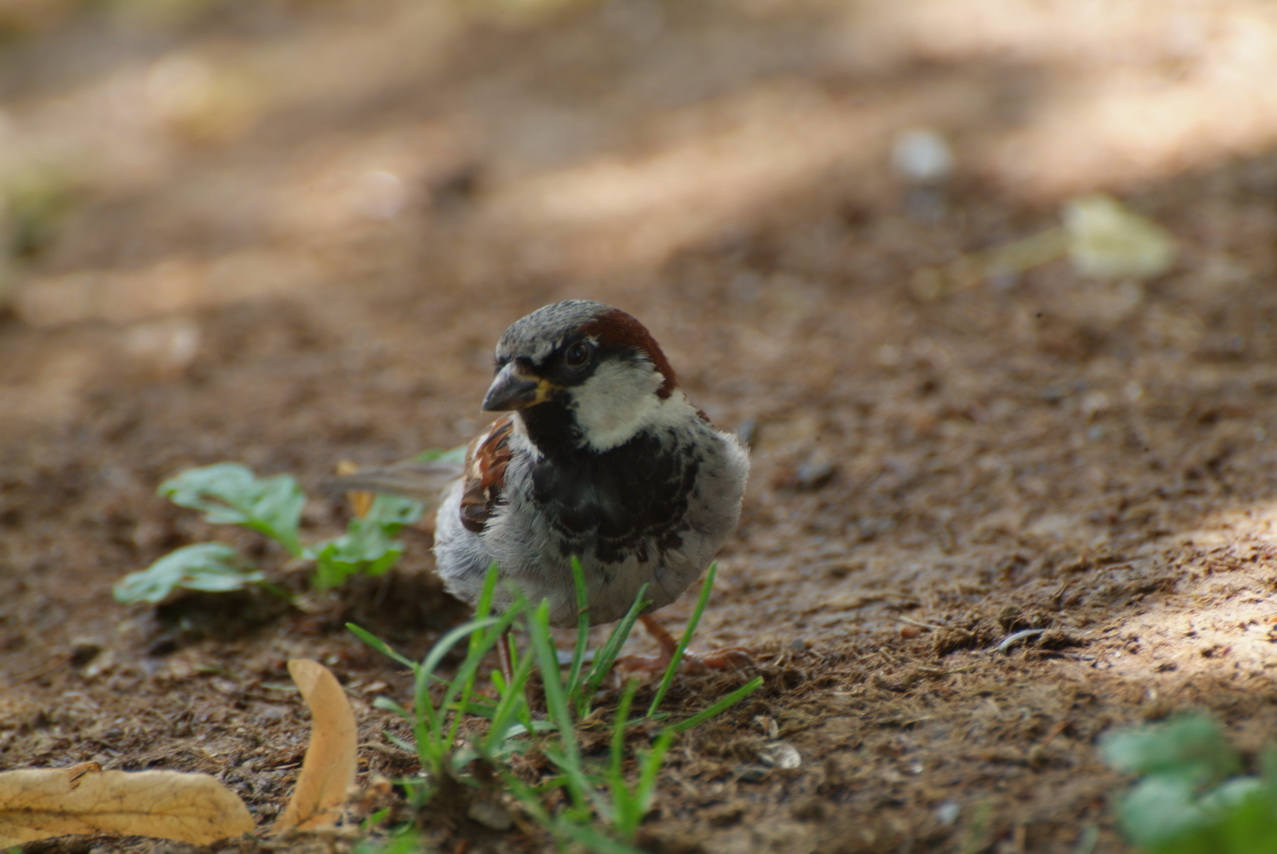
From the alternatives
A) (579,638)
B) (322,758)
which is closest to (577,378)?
(579,638)

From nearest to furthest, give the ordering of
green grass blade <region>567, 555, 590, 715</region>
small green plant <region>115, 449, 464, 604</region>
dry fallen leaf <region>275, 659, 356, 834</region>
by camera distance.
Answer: dry fallen leaf <region>275, 659, 356, 834</region> < green grass blade <region>567, 555, 590, 715</region> < small green plant <region>115, 449, 464, 604</region>

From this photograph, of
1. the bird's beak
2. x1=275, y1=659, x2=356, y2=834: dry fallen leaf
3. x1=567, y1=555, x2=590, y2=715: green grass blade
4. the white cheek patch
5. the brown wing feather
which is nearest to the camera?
x1=275, y1=659, x2=356, y2=834: dry fallen leaf

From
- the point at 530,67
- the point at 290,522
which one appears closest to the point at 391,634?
the point at 290,522

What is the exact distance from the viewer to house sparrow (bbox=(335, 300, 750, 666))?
2.67 m

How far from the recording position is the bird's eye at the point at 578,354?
2721mm

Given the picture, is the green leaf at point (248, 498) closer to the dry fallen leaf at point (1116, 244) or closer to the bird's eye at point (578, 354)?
the bird's eye at point (578, 354)

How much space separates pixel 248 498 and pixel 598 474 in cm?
129

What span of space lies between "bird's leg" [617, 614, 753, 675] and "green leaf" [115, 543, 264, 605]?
1.15 meters

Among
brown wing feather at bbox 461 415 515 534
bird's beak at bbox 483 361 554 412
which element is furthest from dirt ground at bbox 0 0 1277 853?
bird's beak at bbox 483 361 554 412

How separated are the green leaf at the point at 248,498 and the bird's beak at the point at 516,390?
106cm

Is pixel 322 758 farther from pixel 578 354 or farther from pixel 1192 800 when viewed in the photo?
pixel 1192 800

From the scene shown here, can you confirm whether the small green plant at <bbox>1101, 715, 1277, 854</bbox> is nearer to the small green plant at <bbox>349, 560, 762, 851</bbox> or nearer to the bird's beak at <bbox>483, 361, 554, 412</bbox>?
the small green plant at <bbox>349, 560, 762, 851</bbox>

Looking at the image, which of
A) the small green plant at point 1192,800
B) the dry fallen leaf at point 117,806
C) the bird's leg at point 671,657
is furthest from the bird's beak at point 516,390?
the small green plant at point 1192,800

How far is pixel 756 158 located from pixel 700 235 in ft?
2.64
